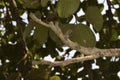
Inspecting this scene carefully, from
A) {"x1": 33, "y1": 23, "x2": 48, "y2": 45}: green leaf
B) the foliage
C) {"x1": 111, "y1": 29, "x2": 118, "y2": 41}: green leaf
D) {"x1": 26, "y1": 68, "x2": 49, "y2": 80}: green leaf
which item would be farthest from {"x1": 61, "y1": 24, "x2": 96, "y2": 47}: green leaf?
{"x1": 111, "y1": 29, "x2": 118, "y2": 41}: green leaf

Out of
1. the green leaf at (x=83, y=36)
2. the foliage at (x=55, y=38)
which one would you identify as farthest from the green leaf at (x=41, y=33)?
the green leaf at (x=83, y=36)

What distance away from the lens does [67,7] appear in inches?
38.3

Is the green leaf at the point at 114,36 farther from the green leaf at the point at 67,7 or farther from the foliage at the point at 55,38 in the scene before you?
the green leaf at the point at 67,7

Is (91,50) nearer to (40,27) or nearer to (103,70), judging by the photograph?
(40,27)

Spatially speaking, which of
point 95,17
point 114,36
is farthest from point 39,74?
point 114,36

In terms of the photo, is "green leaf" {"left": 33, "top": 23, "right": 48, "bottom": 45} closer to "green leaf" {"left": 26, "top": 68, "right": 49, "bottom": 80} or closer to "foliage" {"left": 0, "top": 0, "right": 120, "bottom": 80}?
"foliage" {"left": 0, "top": 0, "right": 120, "bottom": 80}

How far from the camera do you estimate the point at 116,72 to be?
7.31 feet

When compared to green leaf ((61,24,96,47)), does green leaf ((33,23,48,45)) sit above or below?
below

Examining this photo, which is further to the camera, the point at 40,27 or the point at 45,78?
the point at 45,78

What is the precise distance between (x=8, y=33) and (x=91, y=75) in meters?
1.13

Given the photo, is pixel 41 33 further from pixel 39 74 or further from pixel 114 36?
pixel 114 36

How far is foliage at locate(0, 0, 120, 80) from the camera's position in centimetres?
103

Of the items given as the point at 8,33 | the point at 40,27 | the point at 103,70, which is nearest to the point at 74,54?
the point at 103,70

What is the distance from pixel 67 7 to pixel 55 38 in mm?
234
